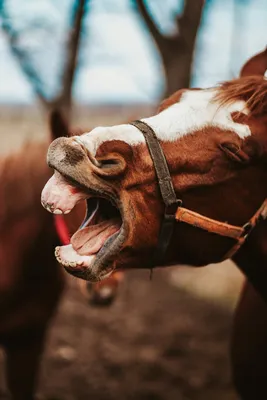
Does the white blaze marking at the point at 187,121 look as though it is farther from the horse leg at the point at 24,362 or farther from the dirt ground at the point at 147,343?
the dirt ground at the point at 147,343

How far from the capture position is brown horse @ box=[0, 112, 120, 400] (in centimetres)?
347

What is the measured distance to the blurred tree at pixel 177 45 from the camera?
16.0ft

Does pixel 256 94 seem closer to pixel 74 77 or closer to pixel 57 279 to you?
pixel 57 279

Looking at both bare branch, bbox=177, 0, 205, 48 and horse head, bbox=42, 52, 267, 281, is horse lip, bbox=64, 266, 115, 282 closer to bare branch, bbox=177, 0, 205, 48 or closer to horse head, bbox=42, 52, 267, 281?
horse head, bbox=42, 52, 267, 281

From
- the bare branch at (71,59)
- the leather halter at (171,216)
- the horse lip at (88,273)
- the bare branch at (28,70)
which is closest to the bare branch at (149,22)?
the bare branch at (71,59)

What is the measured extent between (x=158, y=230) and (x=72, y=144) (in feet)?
1.57

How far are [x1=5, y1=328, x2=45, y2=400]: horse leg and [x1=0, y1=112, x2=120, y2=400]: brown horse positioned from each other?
0.07 ft

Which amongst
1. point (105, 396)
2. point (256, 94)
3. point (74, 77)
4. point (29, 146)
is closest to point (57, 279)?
point (29, 146)

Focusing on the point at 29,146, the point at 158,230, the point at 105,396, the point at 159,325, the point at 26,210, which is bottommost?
the point at 159,325

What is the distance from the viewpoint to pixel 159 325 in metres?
6.20

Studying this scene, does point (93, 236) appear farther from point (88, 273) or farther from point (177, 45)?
point (177, 45)

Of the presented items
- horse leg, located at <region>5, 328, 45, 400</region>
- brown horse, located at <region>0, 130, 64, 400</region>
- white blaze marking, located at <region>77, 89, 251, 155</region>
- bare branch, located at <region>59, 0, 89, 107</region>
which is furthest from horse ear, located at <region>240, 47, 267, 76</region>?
bare branch, located at <region>59, 0, 89, 107</region>

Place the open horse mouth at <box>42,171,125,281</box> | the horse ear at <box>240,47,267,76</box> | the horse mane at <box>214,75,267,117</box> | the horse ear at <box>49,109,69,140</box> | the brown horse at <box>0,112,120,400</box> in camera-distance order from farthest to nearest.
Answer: the brown horse at <box>0,112,120,400</box> → the horse ear at <box>49,109,69,140</box> → the horse ear at <box>240,47,267,76</box> → the horse mane at <box>214,75,267,117</box> → the open horse mouth at <box>42,171,125,281</box>

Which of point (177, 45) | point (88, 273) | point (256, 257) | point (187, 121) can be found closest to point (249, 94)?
point (187, 121)
